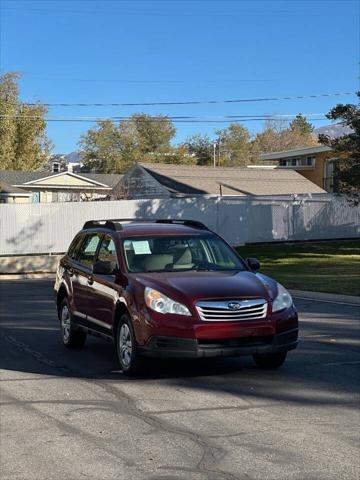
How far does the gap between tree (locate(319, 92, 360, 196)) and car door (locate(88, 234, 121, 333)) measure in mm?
17596

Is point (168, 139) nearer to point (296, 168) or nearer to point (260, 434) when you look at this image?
point (296, 168)

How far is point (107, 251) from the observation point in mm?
8688

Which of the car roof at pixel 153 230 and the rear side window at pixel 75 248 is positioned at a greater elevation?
the car roof at pixel 153 230

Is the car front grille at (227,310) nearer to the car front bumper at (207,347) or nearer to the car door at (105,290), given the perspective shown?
the car front bumper at (207,347)

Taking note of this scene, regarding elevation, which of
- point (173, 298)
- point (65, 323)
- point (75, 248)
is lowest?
point (65, 323)

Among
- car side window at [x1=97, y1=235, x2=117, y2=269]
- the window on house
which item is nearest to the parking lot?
car side window at [x1=97, y1=235, x2=117, y2=269]

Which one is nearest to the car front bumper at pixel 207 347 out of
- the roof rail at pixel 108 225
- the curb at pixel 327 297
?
the roof rail at pixel 108 225

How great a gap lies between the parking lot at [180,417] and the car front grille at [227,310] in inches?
29.3

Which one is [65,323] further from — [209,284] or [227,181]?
[227,181]

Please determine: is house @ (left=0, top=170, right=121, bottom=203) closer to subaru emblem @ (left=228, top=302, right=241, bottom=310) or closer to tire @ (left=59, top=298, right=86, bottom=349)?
tire @ (left=59, top=298, right=86, bottom=349)

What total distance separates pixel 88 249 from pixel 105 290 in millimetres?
1338

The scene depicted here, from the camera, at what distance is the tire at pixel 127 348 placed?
7.39 metres

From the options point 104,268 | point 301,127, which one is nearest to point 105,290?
point 104,268

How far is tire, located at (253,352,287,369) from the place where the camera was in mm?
7750
